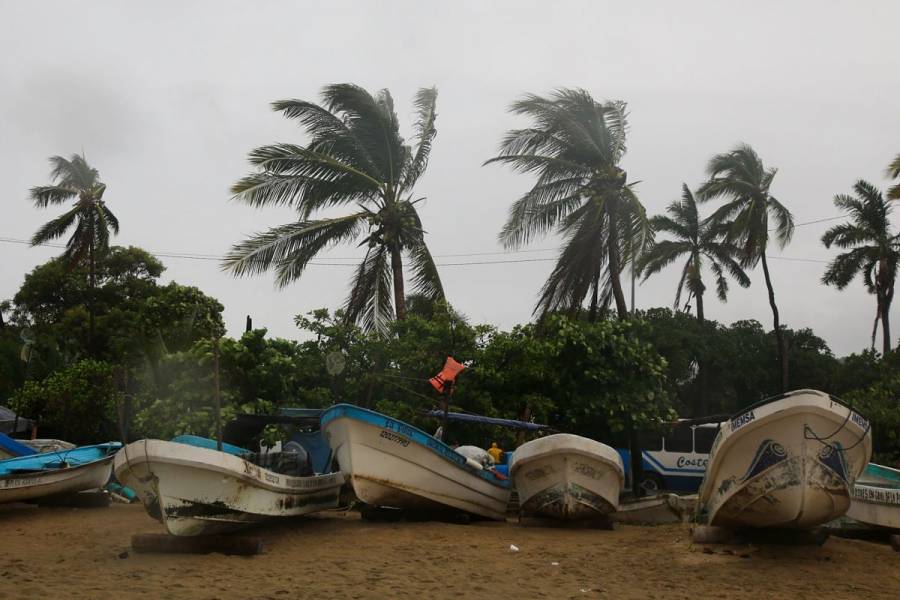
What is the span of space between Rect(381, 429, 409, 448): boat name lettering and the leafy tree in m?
12.0

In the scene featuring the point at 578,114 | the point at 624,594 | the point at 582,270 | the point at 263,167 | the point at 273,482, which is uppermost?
the point at 578,114

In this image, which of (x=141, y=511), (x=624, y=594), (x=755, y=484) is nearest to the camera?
(x=624, y=594)

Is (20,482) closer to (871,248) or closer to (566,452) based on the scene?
(566,452)

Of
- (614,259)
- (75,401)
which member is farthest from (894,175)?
(75,401)

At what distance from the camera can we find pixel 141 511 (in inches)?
528

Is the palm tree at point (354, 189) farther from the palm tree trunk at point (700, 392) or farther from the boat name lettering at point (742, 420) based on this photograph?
the palm tree trunk at point (700, 392)

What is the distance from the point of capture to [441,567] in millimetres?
8172

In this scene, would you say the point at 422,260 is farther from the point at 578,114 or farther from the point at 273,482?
the point at 273,482

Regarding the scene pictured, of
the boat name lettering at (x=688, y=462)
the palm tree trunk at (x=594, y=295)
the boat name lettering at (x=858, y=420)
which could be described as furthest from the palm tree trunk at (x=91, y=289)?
the boat name lettering at (x=858, y=420)

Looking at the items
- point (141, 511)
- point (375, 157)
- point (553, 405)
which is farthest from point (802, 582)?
point (375, 157)

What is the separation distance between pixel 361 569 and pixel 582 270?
1156 centimetres

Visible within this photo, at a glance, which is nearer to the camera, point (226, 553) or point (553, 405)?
point (226, 553)

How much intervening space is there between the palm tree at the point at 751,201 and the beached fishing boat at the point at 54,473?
1868 centimetres

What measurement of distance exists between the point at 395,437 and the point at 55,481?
19.9 ft
